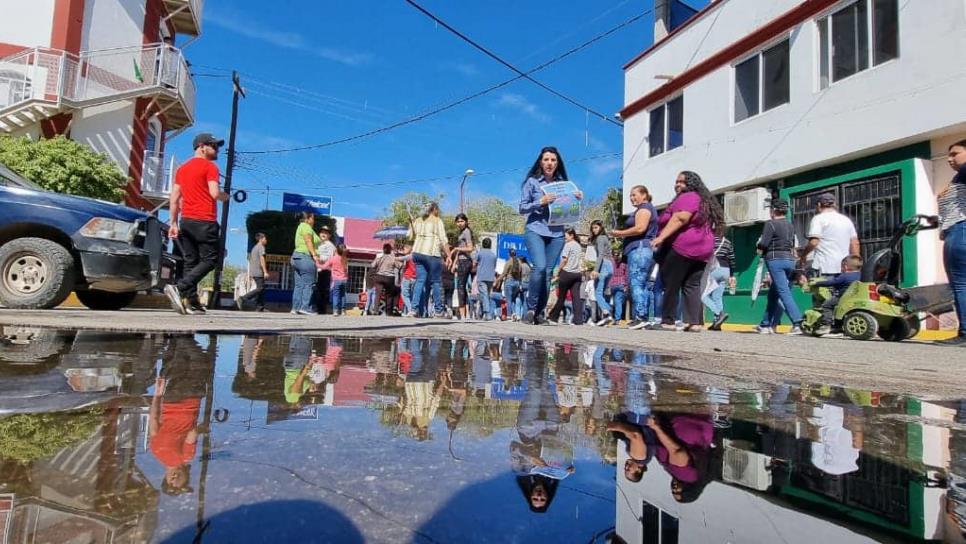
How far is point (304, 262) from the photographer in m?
8.45

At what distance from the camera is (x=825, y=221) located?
6199 millimetres

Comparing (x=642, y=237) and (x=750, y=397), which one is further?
(x=642, y=237)

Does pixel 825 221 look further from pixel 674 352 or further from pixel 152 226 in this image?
pixel 152 226

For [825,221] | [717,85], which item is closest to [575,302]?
[825,221]

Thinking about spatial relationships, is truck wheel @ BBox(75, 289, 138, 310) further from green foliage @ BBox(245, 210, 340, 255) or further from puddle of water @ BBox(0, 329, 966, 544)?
green foliage @ BBox(245, 210, 340, 255)

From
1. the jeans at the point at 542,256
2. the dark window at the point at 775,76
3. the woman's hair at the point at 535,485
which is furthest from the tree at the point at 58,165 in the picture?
the dark window at the point at 775,76

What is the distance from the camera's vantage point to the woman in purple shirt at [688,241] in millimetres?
5199

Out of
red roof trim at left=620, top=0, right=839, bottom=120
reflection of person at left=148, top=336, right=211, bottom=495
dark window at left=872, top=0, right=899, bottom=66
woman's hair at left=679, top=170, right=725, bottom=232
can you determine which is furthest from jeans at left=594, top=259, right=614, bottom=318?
reflection of person at left=148, top=336, right=211, bottom=495

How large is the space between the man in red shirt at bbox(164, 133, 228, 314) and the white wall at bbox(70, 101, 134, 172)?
44.8ft

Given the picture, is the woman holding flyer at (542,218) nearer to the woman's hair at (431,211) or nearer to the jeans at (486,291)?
the woman's hair at (431,211)

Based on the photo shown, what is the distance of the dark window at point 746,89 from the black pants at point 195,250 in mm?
10766

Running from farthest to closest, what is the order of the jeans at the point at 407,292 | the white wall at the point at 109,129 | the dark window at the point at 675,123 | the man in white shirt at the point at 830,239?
the white wall at the point at 109,129 → the dark window at the point at 675,123 → the jeans at the point at 407,292 → the man in white shirt at the point at 830,239

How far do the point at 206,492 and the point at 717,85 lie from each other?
13.5m

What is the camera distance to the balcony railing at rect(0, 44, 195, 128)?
14781mm
